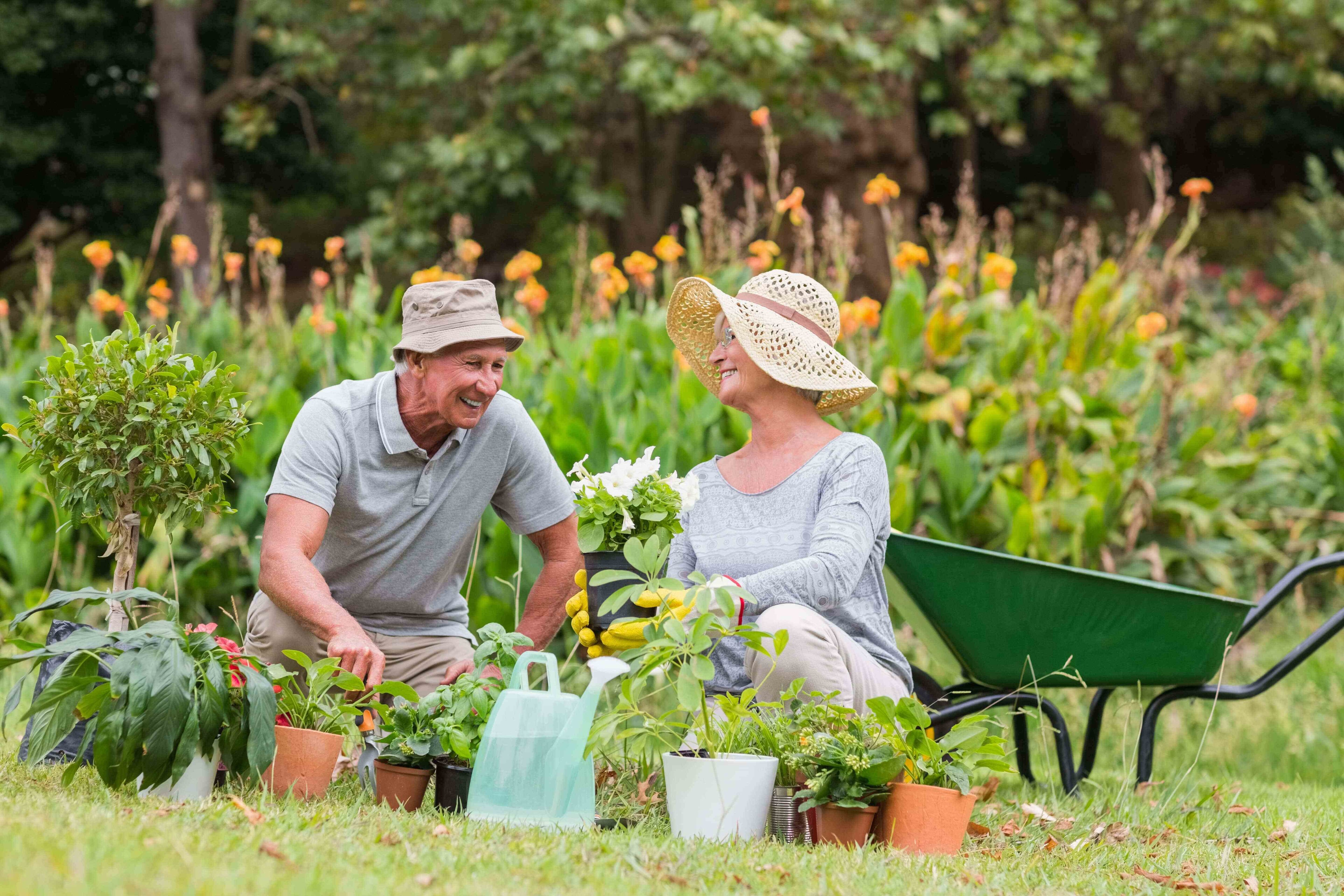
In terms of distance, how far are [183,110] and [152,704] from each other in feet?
26.9

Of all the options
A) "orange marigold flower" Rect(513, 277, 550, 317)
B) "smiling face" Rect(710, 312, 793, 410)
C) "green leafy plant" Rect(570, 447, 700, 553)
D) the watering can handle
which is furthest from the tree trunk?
the watering can handle

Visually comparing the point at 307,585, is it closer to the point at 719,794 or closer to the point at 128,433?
the point at 128,433

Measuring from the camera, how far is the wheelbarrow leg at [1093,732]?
9.45 ft

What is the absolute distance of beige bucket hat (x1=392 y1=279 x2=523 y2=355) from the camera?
245 centimetres

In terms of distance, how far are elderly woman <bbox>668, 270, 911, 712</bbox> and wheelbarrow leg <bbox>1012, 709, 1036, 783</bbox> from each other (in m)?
0.79

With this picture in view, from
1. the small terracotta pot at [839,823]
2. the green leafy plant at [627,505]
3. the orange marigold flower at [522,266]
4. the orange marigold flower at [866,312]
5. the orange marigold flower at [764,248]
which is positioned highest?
the orange marigold flower at [764,248]

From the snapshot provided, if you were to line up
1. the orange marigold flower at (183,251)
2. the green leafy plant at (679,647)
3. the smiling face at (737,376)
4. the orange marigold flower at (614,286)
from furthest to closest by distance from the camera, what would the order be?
the orange marigold flower at (183,251), the orange marigold flower at (614,286), the smiling face at (737,376), the green leafy plant at (679,647)

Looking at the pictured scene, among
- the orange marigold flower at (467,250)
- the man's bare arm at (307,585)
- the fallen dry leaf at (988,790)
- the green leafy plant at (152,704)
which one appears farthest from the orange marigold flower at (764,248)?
the green leafy plant at (152,704)

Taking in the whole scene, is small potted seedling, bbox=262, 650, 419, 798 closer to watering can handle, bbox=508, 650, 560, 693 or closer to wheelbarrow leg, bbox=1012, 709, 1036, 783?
watering can handle, bbox=508, 650, 560, 693

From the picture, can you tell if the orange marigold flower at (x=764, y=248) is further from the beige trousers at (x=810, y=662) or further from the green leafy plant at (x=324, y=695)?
the green leafy plant at (x=324, y=695)

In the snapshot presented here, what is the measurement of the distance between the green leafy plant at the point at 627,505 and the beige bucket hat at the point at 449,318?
0.37 meters

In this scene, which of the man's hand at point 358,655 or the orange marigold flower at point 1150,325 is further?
the orange marigold flower at point 1150,325

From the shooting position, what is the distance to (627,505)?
7.27 ft

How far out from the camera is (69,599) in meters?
1.99
